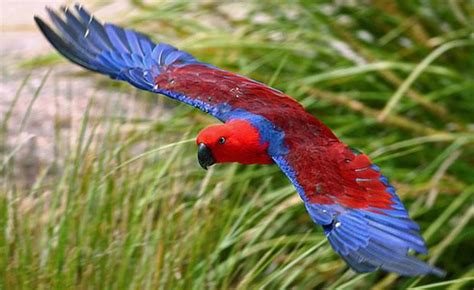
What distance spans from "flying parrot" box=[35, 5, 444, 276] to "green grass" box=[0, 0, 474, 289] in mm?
180

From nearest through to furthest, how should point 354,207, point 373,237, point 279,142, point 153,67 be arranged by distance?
1. point 373,237
2. point 354,207
3. point 279,142
4. point 153,67

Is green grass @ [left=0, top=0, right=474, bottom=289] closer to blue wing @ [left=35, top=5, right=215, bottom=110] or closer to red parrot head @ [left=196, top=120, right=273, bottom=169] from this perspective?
blue wing @ [left=35, top=5, right=215, bottom=110]

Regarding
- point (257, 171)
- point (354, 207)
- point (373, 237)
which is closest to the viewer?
point (373, 237)

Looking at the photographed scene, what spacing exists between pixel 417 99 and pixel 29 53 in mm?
1492

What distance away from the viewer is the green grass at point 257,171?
8.48 ft

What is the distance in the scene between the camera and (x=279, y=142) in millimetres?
2270

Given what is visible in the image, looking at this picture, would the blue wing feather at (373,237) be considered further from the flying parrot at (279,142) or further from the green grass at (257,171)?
the green grass at (257,171)

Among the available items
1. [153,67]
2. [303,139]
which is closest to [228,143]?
[303,139]

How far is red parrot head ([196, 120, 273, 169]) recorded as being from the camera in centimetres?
223

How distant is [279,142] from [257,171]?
0.96 m

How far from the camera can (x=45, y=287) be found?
2422 millimetres

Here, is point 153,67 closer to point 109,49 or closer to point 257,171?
point 109,49

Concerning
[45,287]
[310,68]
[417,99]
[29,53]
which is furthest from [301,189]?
[29,53]

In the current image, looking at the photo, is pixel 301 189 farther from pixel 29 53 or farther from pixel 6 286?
pixel 29 53
